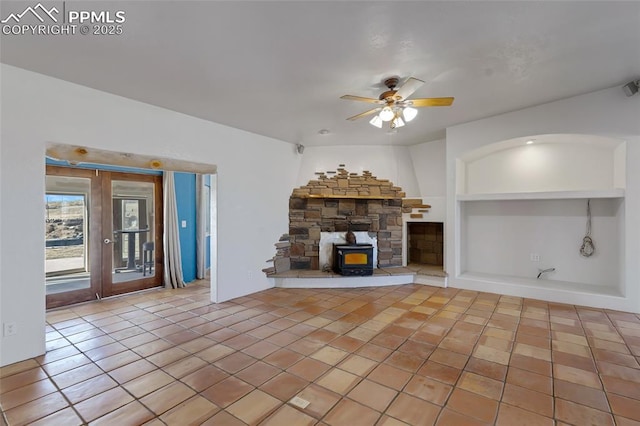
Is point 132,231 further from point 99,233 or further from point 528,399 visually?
point 528,399

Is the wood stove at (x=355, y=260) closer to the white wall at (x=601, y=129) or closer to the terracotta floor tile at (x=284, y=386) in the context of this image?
the white wall at (x=601, y=129)

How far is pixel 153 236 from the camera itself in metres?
5.04

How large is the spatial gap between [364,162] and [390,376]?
4004 millimetres

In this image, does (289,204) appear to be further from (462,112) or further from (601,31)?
(601,31)

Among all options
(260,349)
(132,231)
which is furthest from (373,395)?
(132,231)

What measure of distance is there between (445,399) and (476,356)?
0.79 m

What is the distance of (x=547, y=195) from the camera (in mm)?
3963

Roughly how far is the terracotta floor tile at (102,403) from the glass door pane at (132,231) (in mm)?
3040

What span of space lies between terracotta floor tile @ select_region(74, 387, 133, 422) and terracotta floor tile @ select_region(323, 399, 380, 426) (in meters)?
1.43

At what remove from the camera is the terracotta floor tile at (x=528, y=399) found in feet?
6.21

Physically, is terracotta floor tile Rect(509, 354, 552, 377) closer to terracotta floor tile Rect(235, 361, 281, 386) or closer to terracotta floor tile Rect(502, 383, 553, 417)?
terracotta floor tile Rect(502, 383, 553, 417)

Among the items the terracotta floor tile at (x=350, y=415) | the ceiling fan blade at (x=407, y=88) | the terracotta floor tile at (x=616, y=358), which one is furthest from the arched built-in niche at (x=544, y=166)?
the terracotta floor tile at (x=350, y=415)

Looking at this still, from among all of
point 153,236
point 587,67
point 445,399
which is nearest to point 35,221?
point 153,236

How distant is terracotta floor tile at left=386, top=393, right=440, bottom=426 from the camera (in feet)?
5.94
